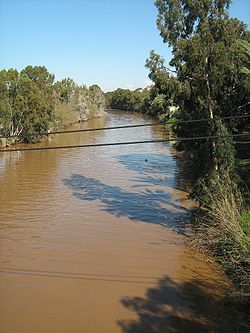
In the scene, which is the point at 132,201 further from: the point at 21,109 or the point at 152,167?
the point at 21,109

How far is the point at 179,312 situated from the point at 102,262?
11.6 feet

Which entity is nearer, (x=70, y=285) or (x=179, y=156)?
(x=70, y=285)

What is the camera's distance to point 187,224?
14562 mm

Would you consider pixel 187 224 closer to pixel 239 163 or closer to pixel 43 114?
pixel 239 163

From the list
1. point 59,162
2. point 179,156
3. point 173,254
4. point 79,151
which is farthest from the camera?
point 79,151

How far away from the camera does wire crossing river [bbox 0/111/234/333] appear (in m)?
8.53

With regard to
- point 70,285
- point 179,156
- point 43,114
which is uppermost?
point 43,114

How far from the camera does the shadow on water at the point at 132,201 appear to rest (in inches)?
622

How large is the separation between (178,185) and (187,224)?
7066 mm

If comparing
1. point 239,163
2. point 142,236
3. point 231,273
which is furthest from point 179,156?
point 231,273

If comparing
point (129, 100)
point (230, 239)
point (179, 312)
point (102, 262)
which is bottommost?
point (179, 312)

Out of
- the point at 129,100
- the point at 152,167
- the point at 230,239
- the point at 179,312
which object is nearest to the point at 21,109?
the point at 152,167

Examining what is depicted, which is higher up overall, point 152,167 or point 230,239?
point 152,167

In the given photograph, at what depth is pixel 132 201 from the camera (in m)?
18.3
